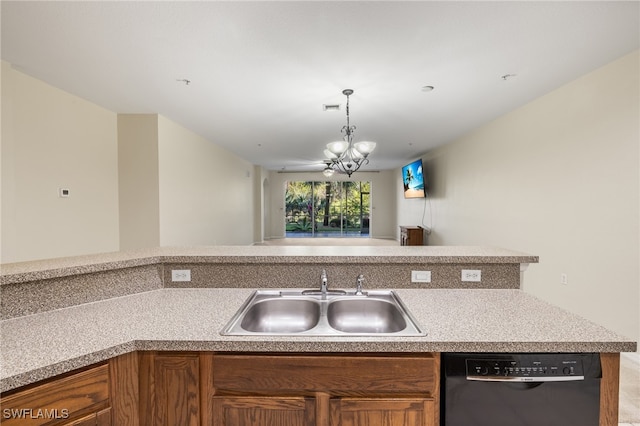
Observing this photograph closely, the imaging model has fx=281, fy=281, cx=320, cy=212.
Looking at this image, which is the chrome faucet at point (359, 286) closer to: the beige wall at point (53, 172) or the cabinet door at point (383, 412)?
the cabinet door at point (383, 412)

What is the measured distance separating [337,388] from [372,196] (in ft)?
31.1

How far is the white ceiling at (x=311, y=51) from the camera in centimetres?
178

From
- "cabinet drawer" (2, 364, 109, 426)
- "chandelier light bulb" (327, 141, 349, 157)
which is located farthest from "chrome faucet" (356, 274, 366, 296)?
"chandelier light bulb" (327, 141, 349, 157)

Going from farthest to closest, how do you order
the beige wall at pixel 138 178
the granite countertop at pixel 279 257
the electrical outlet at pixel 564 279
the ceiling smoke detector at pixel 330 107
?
the beige wall at pixel 138 178 < the ceiling smoke detector at pixel 330 107 < the electrical outlet at pixel 564 279 < the granite countertop at pixel 279 257

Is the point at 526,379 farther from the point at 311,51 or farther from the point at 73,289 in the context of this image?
the point at 311,51

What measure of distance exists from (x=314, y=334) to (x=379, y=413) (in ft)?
1.11

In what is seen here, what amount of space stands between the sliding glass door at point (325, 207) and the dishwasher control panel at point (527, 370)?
9.35 meters

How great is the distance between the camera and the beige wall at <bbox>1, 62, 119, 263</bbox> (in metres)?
2.62

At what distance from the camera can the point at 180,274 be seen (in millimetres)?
1544

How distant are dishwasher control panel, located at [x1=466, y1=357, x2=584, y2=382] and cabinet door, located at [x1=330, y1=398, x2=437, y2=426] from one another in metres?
0.19

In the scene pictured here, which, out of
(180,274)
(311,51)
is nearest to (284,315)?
(180,274)

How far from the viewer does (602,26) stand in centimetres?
194

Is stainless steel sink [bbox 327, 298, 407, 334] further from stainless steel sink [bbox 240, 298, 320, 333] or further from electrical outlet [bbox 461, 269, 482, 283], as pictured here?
electrical outlet [bbox 461, 269, 482, 283]
